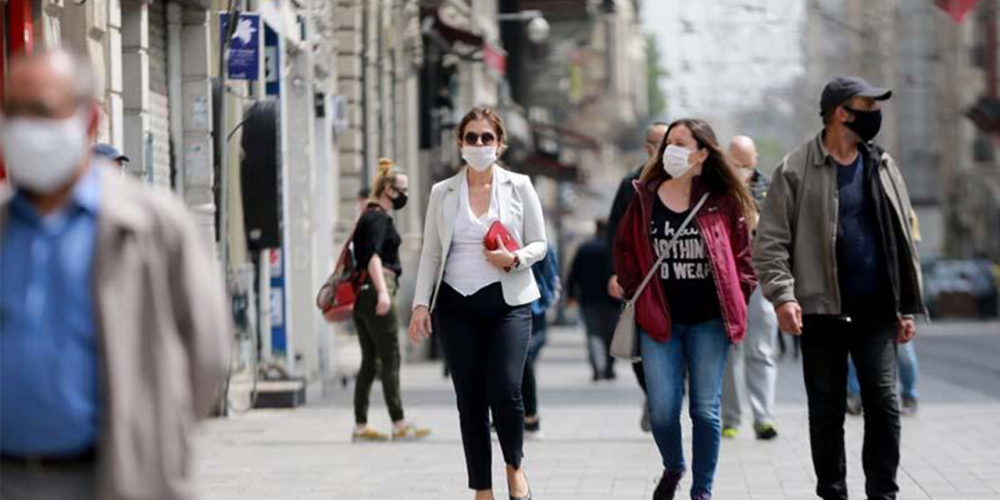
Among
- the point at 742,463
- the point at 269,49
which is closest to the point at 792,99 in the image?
the point at 269,49

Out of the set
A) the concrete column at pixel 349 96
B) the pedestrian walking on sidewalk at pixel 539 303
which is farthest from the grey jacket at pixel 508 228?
the concrete column at pixel 349 96

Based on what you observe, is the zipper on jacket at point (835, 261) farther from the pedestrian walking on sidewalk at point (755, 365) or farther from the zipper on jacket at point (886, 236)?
the pedestrian walking on sidewalk at point (755, 365)

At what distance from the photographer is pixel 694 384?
10062 mm

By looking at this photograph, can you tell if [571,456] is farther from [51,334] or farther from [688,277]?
[51,334]

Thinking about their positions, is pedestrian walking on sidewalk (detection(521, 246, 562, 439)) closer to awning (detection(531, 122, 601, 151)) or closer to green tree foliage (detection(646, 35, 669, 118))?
awning (detection(531, 122, 601, 151))

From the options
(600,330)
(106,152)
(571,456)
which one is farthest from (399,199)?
(600,330)

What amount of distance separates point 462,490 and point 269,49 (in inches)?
406

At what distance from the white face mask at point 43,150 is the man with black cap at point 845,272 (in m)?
4.91

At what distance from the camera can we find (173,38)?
18.2 metres

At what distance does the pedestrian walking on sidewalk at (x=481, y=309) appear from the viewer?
10070 mm

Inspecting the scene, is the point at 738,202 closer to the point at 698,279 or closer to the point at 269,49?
the point at 698,279

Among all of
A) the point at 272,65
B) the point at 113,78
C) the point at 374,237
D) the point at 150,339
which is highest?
the point at 272,65

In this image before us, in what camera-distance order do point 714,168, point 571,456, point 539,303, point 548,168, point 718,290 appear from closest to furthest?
point 718,290, point 714,168, point 571,456, point 539,303, point 548,168

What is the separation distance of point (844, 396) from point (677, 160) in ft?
4.16
